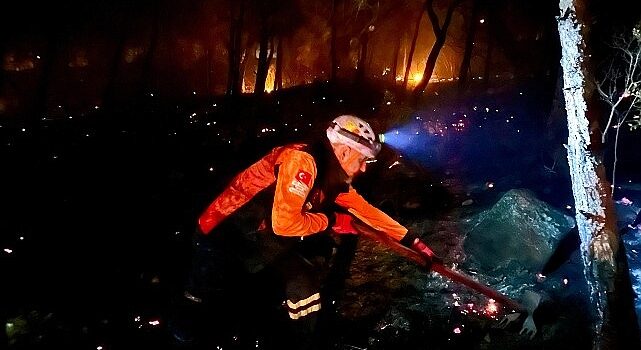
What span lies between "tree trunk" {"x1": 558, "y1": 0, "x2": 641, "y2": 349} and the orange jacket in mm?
2644

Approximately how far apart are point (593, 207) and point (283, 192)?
3.10 metres

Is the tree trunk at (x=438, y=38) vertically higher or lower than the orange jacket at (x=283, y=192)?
higher

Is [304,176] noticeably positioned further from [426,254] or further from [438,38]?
[438,38]

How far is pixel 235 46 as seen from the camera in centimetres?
2506

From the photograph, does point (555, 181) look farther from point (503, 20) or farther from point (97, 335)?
point (503, 20)

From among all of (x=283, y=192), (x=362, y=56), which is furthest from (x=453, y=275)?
→ (x=362, y=56)

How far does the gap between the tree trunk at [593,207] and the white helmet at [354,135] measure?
2091 millimetres

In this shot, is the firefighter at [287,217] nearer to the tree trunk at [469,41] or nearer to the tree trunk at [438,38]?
the tree trunk at [438,38]

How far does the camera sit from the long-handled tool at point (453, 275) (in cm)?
430

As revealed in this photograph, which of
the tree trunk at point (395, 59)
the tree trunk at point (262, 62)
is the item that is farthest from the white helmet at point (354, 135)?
the tree trunk at point (395, 59)

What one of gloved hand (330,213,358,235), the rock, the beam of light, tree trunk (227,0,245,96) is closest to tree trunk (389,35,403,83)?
tree trunk (227,0,245,96)

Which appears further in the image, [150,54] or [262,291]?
[150,54]

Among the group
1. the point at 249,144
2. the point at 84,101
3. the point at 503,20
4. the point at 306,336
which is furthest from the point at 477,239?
the point at 503,20

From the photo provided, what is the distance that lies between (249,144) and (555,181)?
8.41 metres
